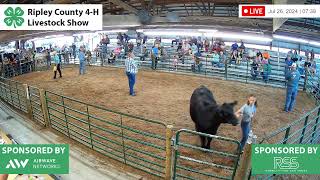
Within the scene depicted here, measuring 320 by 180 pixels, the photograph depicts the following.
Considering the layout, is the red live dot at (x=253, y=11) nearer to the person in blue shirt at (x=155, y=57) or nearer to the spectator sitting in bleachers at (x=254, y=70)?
the spectator sitting in bleachers at (x=254, y=70)

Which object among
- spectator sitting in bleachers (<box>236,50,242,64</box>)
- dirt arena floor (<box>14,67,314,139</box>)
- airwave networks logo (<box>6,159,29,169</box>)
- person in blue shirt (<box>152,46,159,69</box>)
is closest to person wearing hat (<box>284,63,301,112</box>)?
dirt arena floor (<box>14,67,314,139</box>)

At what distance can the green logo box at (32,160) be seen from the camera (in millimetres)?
5309

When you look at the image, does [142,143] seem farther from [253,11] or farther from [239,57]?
[239,57]

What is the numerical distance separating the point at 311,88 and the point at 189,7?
25.5 feet

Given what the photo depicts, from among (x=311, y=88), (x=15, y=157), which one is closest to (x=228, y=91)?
(x=311, y=88)

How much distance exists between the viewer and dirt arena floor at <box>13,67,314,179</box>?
8648mm

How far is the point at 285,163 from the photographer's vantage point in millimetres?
4863

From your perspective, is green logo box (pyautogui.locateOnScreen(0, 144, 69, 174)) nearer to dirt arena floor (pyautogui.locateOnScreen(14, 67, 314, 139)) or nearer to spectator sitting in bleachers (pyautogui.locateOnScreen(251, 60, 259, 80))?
dirt arena floor (pyautogui.locateOnScreen(14, 67, 314, 139))

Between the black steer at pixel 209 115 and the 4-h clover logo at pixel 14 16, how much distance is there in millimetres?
7812

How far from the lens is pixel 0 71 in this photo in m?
18.4

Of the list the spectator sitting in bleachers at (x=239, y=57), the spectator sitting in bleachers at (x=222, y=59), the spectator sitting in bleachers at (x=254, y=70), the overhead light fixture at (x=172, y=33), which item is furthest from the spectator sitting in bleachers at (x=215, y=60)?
the overhead light fixture at (x=172, y=33)
